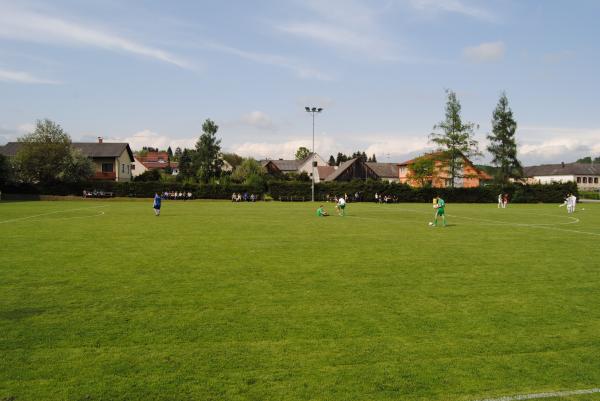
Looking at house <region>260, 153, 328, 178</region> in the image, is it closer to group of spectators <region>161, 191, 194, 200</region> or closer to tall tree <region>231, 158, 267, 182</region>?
tall tree <region>231, 158, 267, 182</region>

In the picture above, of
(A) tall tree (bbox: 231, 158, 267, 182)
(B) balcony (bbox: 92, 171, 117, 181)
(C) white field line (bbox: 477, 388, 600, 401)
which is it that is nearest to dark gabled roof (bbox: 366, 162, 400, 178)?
(A) tall tree (bbox: 231, 158, 267, 182)

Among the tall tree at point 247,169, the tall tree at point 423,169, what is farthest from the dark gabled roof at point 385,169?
the tall tree at point 423,169

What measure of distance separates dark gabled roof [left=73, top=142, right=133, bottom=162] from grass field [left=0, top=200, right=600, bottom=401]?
64.9 m

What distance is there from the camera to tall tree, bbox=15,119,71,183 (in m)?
60.4

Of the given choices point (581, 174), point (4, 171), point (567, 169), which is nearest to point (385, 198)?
point (4, 171)

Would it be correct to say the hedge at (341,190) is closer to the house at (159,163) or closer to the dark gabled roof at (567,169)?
the dark gabled roof at (567,169)

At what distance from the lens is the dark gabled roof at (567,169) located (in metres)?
122

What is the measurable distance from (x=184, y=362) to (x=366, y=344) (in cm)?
249

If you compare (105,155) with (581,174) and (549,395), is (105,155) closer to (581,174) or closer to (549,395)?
(549,395)

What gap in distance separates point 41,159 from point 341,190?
40309 mm

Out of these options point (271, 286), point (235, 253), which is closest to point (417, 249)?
point (235, 253)

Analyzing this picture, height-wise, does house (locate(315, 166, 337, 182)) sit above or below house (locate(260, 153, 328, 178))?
below

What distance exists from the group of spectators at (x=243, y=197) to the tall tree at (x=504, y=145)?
43791 millimetres

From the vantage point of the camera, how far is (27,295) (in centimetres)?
891
